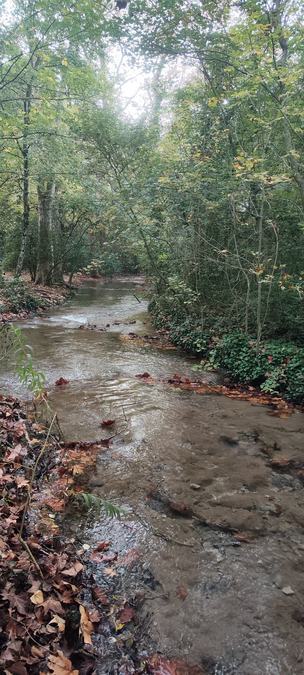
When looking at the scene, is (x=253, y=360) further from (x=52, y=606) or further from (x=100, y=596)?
(x=52, y=606)

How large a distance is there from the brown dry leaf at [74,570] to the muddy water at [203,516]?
0.34m

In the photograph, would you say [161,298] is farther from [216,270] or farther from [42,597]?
[42,597]

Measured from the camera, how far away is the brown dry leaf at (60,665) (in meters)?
1.90

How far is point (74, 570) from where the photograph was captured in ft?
8.45

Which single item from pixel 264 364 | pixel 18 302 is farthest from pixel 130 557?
pixel 18 302

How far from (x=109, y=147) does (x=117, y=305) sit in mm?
6812

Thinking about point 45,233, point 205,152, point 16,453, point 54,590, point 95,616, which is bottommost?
point 95,616

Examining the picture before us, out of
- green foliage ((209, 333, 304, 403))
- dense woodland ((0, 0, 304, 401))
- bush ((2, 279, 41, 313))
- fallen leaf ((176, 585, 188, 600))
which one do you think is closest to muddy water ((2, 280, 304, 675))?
fallen leaf ((176, 585, 188, 600))

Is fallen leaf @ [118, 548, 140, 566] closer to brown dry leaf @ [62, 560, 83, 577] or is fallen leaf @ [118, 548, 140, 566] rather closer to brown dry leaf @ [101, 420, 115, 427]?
brown dry leaf @ [62, 560, 83, 577]

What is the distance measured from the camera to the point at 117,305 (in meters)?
17.8

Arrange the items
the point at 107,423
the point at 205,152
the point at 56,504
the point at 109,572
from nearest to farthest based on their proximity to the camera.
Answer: the point at 109,572, the point at 56,504, the point at 107,423, the point at 205,152

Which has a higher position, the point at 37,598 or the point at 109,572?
the point at 37,598

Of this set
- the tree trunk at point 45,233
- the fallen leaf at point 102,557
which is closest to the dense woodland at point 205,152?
the tree trunk at point 45,233

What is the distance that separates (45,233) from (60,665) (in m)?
18.2
